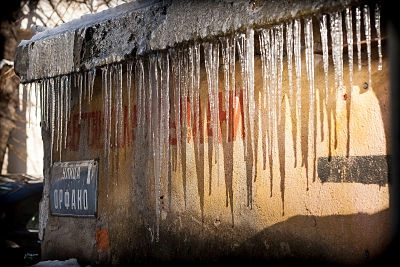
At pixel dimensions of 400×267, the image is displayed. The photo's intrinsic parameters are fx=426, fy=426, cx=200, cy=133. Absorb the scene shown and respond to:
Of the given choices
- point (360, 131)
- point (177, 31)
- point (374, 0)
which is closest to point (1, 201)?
point (177, 31)

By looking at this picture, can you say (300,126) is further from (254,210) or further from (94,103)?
(94,103)

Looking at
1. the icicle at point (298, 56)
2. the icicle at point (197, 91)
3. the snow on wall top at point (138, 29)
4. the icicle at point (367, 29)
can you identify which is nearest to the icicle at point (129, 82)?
the snow on wall top at point (138, 29)

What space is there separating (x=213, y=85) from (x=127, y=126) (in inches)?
43.8

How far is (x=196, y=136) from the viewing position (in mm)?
3789

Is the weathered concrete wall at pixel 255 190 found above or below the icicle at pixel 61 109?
below

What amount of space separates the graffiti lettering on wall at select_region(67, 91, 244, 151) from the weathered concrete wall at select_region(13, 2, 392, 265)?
1 cm

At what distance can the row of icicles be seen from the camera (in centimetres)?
296

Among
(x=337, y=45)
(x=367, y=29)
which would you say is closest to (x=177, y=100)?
(x=337, y=45)

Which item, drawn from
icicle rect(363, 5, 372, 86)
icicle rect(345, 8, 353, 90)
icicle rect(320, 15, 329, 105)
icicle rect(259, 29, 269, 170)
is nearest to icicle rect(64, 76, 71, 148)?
icicle rect(259, 29, 269, 170)

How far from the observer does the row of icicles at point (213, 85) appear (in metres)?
2.96

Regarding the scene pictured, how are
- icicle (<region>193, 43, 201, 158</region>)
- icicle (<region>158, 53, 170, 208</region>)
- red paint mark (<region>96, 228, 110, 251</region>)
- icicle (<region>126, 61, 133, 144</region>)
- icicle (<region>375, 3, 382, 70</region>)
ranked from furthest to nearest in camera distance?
red paint mark (<region>96, 228, 110, 251</region>) → icicle (<region>126, 61, 133, 144</region>) → icicle (<region>158, 53, 170, 208</region>) → icicle (<region>193, 43, 201, 158</region>) → icicle (<region>375, 3, 382, 70</region>)

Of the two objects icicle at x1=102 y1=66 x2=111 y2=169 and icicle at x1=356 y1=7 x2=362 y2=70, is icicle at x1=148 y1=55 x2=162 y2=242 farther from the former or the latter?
icicle at x1=356 y1=7 x2=362 y2=70

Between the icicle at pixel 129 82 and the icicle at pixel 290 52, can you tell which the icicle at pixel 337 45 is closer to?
the icicle at pixel 290 52

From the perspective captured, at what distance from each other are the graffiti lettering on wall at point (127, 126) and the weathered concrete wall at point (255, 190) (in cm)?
1
